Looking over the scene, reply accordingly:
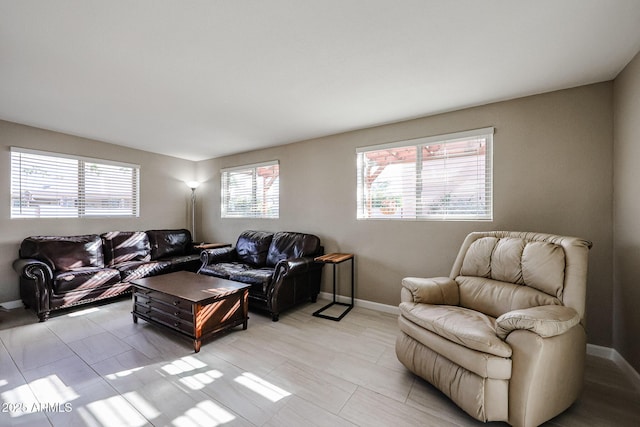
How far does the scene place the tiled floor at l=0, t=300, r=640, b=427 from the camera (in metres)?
1.60

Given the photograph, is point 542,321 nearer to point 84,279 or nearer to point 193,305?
point 193,305

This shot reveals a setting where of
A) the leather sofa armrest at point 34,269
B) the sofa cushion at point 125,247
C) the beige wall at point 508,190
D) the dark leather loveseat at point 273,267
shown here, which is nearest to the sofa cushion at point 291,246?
the dark leather loveseat at point 273,267

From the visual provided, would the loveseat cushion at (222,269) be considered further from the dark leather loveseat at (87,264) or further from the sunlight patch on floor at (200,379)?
the sunlight patch on floor at (200,379)

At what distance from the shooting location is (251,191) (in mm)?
4836

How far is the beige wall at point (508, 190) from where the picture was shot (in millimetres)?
2322

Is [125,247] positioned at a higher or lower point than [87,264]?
higher

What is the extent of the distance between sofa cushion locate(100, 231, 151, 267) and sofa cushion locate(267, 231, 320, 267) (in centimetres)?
224

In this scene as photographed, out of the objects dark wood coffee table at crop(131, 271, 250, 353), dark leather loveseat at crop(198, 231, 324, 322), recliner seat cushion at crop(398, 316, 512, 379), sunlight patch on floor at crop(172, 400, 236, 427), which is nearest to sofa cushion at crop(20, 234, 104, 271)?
dark wood coffee table at crop(131, 271, 250, 353)

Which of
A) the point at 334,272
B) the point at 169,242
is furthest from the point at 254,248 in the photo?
the point at 169,242

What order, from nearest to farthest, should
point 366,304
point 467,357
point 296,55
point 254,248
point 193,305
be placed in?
point 467,357, point 296,55, point 193,305, point 366,304, point 254,248

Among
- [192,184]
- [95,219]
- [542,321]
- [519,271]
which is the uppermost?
[192,184]

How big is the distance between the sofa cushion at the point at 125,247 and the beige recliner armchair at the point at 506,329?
14.1 feet

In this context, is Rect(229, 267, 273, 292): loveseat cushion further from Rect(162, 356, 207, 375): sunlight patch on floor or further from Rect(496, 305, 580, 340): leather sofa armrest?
Rect(496, 305, 580, 340): leather sofa armrest

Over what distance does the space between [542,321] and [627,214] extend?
150 centimetres
